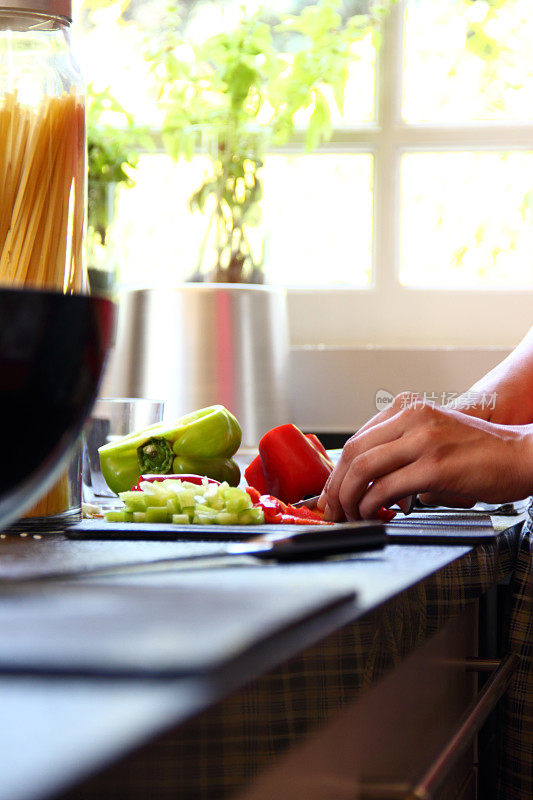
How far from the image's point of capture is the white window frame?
98.2 inches

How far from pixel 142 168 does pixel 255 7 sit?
49cm

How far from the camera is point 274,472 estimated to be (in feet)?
3.43

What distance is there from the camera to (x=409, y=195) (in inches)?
101

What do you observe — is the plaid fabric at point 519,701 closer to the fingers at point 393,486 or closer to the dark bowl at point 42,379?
the fingers at point 393,486

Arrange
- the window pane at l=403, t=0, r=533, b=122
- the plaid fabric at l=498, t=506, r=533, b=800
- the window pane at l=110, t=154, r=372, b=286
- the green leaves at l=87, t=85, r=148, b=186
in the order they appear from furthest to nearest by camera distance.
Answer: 1. the window pane at l=110, t=154, r=372, b=286
2. the window pane at l=403, t=0, r=533, b=122
3. the green leaves at l=87, t=85, r=148, b=186
4. the plaid fabric at l=498, t=506, r=533, b=800

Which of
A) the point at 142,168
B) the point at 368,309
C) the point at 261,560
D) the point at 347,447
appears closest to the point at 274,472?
the point at 347,447

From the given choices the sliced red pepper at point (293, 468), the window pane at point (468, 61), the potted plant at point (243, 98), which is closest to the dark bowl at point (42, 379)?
the sliced red pepper at point (293, 468)

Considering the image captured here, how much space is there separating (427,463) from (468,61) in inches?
76.5

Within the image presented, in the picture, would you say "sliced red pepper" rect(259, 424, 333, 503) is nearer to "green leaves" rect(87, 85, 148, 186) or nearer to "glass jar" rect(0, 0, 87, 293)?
"glass jar" rect(0, 0, 87, 293)

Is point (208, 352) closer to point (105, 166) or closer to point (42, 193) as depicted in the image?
point (105, 166)

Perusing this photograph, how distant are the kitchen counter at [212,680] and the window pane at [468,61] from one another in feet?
7.12

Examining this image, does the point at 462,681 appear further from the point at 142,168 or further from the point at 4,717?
the point at 142,168

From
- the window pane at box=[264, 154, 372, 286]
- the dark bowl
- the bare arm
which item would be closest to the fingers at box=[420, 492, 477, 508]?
the bare arm

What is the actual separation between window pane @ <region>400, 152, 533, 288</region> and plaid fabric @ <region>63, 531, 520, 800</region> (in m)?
2.11
